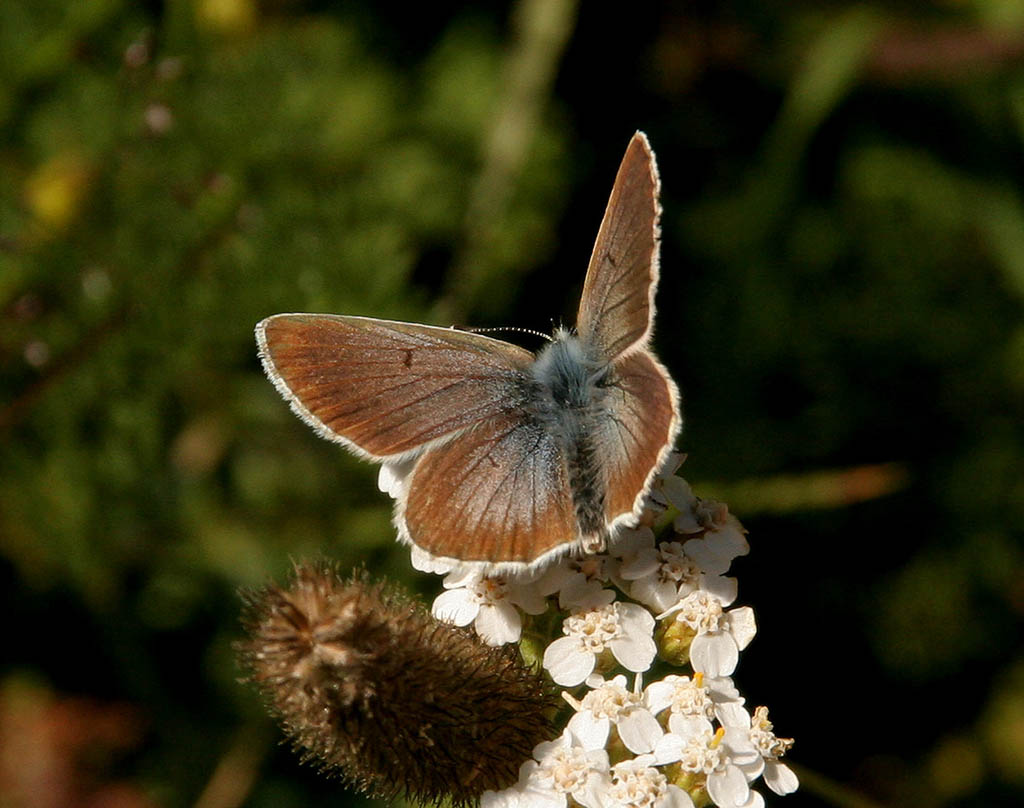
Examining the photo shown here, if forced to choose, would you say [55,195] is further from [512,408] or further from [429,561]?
[429,561]

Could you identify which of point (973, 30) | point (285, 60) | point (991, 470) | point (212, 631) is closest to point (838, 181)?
point (973, 30)

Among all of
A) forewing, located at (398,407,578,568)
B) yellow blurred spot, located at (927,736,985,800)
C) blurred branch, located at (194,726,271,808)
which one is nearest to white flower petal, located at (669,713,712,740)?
forewing, located at (398,407,578,568)

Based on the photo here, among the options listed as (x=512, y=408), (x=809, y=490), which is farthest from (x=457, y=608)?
(x=809, y=490)

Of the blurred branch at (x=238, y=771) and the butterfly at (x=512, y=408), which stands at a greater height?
the butterfly at (x=512, y=408)

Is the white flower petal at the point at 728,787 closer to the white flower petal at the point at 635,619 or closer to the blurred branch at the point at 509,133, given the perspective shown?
the white flower petal at the point at 635,619

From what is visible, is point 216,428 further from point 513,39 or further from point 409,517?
point 409,517

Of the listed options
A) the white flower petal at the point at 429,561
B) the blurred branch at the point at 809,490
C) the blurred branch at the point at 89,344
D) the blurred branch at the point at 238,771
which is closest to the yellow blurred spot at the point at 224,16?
the blurred branch at the point at 89,344
